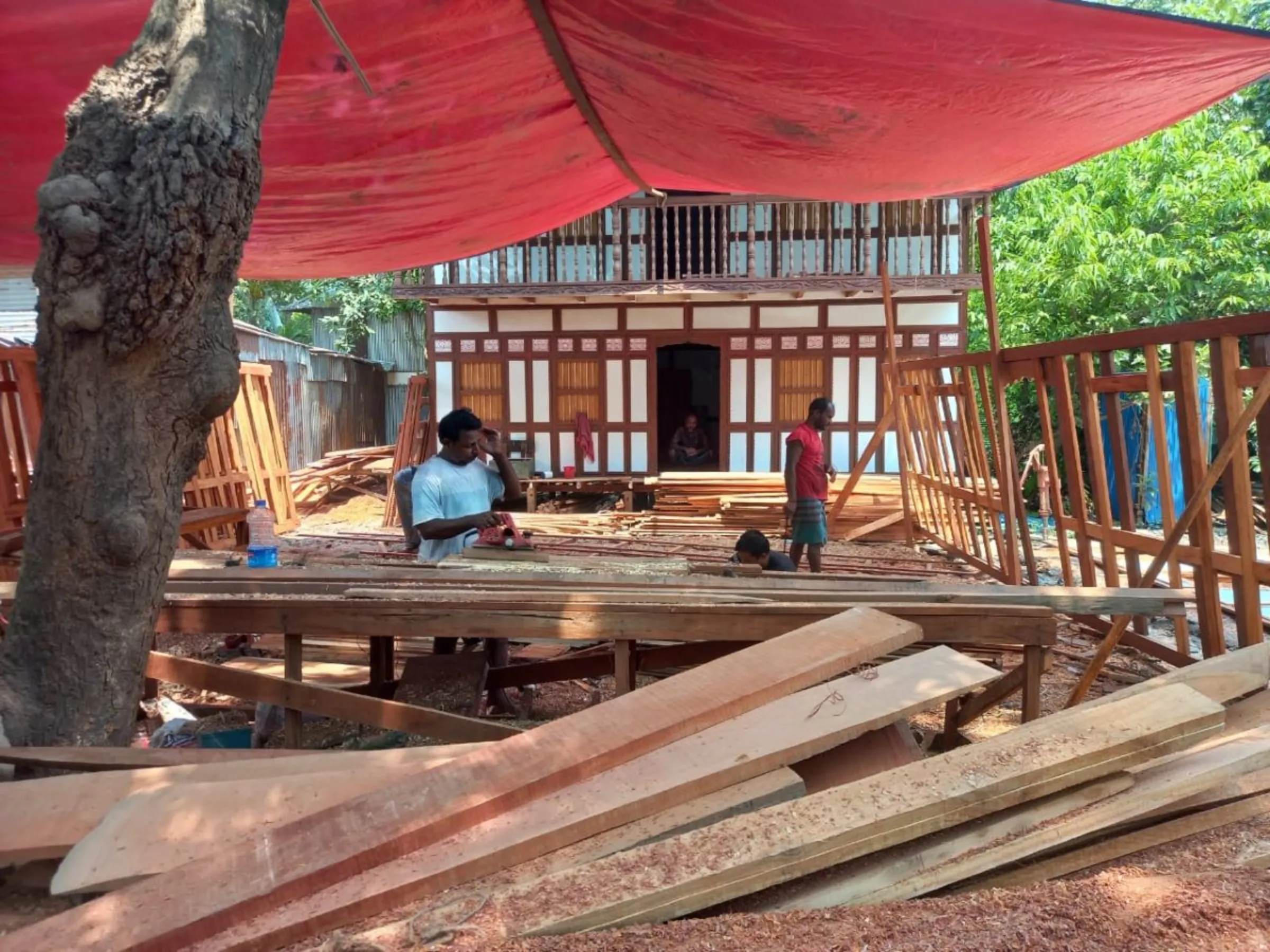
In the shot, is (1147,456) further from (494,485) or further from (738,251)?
(494,485)

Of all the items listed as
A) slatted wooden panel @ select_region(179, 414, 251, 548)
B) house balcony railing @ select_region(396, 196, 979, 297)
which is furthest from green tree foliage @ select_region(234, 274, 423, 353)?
slatted wooden panel @ select_region(179, 414, 251, 548)

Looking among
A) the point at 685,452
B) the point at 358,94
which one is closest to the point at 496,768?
the point at 358,94

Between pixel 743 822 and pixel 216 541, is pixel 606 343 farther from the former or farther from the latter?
pixel 743 822

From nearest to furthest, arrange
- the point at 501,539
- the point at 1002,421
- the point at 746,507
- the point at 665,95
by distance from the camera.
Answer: the point at 665,95 → the point at 501,539 → the point at 1002,421 → the point at 746,507

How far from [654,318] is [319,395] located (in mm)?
10126

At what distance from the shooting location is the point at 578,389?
13.4 metres

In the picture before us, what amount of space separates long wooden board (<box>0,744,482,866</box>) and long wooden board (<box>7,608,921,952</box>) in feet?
0.66

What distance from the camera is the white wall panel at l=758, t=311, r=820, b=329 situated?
42.6ft

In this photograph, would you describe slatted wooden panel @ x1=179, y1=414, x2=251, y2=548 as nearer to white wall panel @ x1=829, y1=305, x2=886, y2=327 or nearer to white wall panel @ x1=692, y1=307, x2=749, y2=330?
white wall panel @ x1=692, y1=307, x2=749, y2=330

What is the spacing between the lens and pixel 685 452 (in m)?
15.0

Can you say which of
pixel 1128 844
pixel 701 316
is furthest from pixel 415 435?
pixel 1128 844

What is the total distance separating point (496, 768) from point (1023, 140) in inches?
176

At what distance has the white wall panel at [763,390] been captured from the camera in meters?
13.2

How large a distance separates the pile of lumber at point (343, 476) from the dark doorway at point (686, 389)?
6.19 meters
